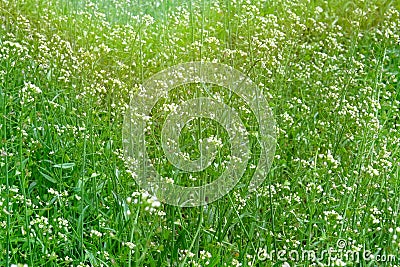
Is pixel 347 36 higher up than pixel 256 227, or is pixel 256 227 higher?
pixel 347 36

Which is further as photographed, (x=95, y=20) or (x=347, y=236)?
(x=95, y=20)

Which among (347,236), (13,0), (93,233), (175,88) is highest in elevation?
(13,0)

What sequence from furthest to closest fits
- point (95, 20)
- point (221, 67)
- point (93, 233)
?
point (95, 20)
point (221, 67)
point (93, 233)

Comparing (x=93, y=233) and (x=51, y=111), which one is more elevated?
(x=51, y=111)

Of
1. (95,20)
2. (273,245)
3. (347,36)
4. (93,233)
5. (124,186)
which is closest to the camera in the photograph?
(93,233)

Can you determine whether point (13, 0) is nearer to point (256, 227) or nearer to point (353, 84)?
point (353, 84)

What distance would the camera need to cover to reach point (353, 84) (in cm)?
370

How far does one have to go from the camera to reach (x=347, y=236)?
7.19 feet

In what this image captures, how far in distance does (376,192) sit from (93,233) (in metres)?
1.20

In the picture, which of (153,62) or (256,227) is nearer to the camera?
(256,227)

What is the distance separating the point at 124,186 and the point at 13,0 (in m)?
2.10

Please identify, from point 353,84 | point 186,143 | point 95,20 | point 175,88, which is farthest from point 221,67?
point 95,20

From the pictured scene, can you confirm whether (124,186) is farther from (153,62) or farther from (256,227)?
(153,62)

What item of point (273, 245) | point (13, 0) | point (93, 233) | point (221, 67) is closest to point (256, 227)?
point (273, 245)
